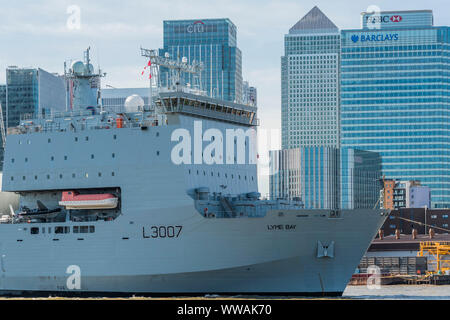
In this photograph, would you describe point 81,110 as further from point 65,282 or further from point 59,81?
point 59,81

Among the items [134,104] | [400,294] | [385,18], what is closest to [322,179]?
[385,18]

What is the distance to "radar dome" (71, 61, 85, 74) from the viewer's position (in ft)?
135

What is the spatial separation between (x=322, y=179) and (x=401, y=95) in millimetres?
26534

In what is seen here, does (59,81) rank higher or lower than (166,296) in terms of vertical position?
higher

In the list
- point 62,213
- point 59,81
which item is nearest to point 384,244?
point 62,213

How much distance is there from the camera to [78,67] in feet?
135

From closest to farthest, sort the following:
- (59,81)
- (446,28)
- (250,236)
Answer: (250,236), (59,81), (446,28)

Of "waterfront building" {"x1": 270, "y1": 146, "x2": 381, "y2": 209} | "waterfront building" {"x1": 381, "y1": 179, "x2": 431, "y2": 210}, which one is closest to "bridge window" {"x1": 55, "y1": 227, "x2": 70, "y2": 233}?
"waterfront building" {"x1": 270, "y1": 146, "x2": 381, "y2": 209}

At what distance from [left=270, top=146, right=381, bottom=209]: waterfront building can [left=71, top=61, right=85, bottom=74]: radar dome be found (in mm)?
68610

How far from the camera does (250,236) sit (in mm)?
32312

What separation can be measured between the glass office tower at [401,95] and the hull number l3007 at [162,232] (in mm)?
99519

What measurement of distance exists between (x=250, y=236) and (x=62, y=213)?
31.2 ft

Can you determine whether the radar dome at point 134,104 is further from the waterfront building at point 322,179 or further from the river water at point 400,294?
the waterfront building at point 322,179

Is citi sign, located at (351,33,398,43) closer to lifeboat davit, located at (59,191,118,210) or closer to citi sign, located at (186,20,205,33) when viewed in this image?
citi sign, located at (186,20,205,33)
